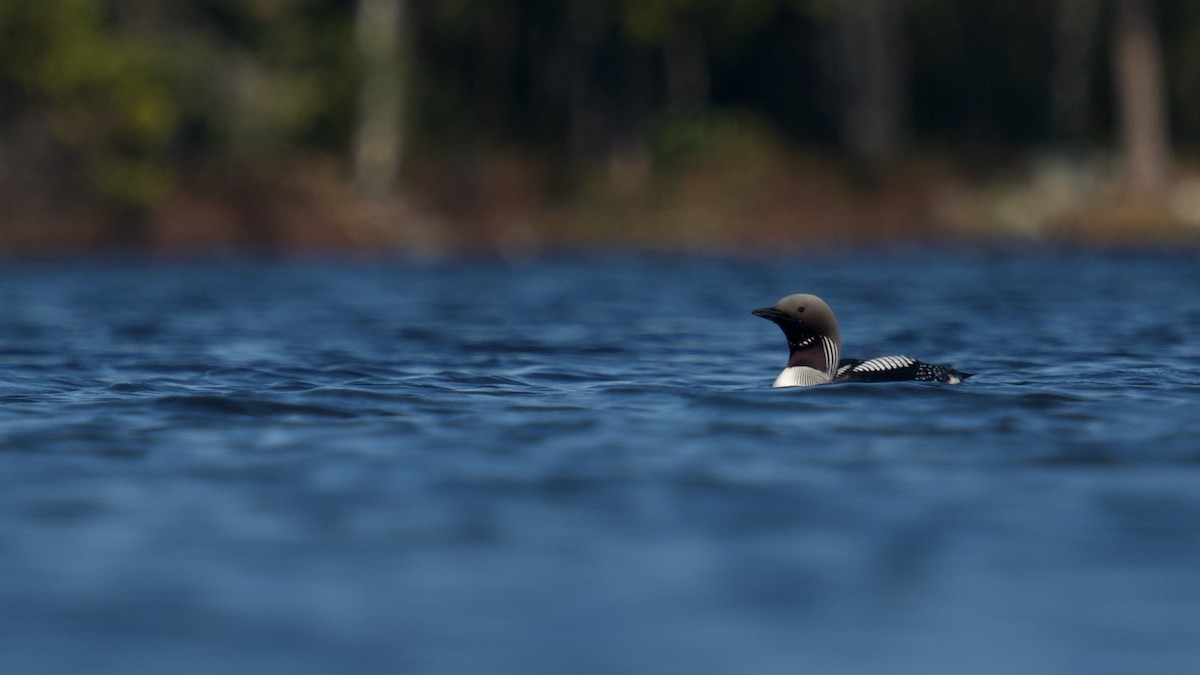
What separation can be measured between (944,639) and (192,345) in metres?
13.6

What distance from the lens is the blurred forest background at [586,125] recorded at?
43156 millimetres

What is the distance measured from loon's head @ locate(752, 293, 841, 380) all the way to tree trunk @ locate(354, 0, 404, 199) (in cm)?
3590

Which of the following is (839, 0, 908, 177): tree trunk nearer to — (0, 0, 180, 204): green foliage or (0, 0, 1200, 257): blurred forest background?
(0, 0, 1200, 257): blurred forest background

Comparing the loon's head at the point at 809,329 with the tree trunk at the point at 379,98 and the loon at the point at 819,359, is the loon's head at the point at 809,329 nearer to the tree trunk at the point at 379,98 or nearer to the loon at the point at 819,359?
the loon at the point at 819,359

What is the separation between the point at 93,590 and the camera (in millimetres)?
6871

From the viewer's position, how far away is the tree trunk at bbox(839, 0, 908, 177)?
5247cm

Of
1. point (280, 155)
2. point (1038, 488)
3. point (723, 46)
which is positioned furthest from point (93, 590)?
point (723, 46)

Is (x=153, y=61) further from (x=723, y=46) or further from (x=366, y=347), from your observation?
(x=366, y=347)

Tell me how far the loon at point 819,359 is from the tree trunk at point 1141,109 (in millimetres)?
35306

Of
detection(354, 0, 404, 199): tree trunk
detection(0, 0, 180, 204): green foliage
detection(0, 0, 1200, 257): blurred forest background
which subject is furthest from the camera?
detection(354, 0, 404, 199): tree trunk

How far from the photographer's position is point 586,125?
178ft

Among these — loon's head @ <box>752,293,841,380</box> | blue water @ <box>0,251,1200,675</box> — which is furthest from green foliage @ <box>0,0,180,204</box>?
loon's head @ <box>752,293,841,380</box>

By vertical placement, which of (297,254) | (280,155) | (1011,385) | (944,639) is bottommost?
(944,639)

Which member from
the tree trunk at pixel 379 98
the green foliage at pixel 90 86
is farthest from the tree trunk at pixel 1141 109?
the green foliage at pixel 90 86
